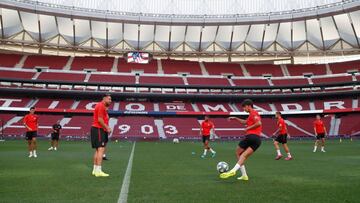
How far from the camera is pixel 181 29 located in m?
53.7

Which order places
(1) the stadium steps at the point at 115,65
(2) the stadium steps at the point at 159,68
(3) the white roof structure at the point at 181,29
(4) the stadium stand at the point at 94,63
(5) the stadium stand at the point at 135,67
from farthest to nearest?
(2) the stadium steps at the point at 159,68 → (5) the stadium stand at the point at 135,67 → (1) the stadium steps at the point at 115,65 → (4) the stadium stand at the point at 94,63 → (3) the white roof structure at the point at 181,29

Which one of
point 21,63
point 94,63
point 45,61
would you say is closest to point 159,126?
point 94,63

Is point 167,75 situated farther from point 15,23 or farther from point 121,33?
point 15,23

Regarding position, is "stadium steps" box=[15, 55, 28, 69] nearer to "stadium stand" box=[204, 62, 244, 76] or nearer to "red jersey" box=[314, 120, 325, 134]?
"stadium stand" box=[204, 62, 244, 76]

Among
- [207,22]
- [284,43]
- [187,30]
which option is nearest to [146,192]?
[207,22]

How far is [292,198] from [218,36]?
50.1 m

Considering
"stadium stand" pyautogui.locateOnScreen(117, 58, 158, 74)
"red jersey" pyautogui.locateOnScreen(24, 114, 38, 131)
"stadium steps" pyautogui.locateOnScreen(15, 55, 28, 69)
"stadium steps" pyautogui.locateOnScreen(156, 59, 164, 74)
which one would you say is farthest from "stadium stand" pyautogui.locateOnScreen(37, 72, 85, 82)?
"red jersey" pyautogui.locateOnScreen(24, 114, 38, 131)

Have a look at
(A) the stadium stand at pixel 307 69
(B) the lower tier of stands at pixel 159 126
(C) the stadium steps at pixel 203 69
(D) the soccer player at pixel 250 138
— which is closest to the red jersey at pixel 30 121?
(D) the soccer player at pixel 250 138

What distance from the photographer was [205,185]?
7602 millimetres

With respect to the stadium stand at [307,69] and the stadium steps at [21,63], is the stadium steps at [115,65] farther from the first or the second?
the stadium stand at [307,69]

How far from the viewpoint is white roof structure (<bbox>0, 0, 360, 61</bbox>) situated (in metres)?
47.5

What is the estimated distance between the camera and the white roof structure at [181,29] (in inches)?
1871

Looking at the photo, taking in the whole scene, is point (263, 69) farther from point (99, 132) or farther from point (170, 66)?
point (99, 132)

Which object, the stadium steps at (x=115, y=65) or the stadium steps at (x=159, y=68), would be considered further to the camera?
the stadium steps at (x=159, y=68)
